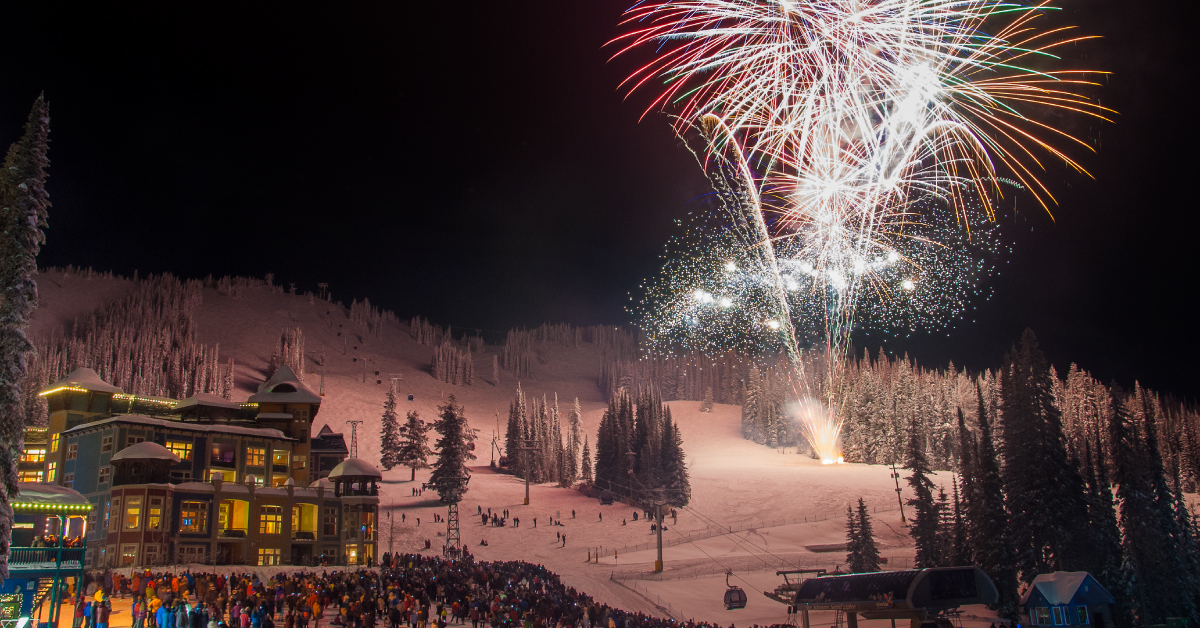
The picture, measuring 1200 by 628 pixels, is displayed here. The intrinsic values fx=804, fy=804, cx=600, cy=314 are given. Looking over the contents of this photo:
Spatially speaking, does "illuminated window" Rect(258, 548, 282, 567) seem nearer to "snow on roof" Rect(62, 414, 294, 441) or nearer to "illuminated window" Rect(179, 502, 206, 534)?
"illuminated window" Rect(179, 502, 206, 534)

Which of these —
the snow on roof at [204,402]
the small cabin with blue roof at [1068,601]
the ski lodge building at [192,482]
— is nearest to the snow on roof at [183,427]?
the ski lodge building at [192,482]

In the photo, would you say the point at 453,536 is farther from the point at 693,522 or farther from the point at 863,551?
the point at 863,551

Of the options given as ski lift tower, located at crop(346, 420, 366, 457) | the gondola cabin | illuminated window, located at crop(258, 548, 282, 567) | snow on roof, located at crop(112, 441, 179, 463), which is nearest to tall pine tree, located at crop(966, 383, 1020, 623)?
the gondola cabin

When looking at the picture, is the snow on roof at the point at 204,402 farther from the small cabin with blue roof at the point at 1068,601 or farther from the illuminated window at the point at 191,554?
the small cabin with blue roof at the point at 1068,601

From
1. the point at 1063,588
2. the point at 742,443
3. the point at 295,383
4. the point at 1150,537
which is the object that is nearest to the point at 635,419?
the point at 742,443

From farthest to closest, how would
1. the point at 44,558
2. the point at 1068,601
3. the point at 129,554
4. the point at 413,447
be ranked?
the point at 413,447 → the point at 129,554 → the point at 1068,601 → the point at 44,558

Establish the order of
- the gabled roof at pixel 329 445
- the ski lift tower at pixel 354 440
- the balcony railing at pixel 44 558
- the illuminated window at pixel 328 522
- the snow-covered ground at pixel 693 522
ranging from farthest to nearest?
the ski lift tower at pixel 354 440 < the gabled roof at pixel 329 445 < the illuminated window at pixel 328 522 < the snow-covered ground at pixel 693 522 < the balcony railing at pixel 44 558

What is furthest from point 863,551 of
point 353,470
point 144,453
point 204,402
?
point 204,402
